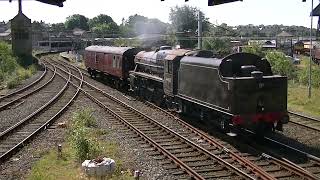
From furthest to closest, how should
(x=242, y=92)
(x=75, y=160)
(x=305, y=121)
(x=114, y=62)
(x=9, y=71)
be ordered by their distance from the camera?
(x=9, y=71), (x=114, y=62), (x=305, y=121), (x=242, y=92), (x=75, y=160)

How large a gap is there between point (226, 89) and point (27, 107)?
11.6 meters

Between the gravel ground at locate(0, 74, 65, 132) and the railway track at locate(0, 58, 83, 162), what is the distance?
17.5 inches

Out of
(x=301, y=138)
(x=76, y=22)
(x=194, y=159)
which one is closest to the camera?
(x=194, y=159)

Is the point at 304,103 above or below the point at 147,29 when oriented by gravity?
below

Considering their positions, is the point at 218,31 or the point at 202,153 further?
the point at 218,31

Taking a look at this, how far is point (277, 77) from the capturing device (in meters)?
13.3

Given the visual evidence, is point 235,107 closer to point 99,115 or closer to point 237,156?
point 237,156

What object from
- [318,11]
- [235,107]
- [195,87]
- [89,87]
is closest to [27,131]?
[195,87]

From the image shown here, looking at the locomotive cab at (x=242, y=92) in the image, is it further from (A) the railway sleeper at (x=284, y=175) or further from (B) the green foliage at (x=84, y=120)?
(B) the green foliage at (x=84, y=120)

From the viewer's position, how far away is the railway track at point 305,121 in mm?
15914

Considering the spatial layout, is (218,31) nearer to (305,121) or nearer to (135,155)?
(305,121)

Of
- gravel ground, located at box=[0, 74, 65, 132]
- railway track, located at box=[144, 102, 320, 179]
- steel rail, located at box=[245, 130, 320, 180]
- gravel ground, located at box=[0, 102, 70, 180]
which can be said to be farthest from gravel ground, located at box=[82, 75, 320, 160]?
gravel ground, located at box=[0, 74, 65, 132]

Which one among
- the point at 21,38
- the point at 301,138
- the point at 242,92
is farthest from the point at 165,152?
the point at 21,38

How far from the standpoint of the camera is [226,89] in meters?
13.2
